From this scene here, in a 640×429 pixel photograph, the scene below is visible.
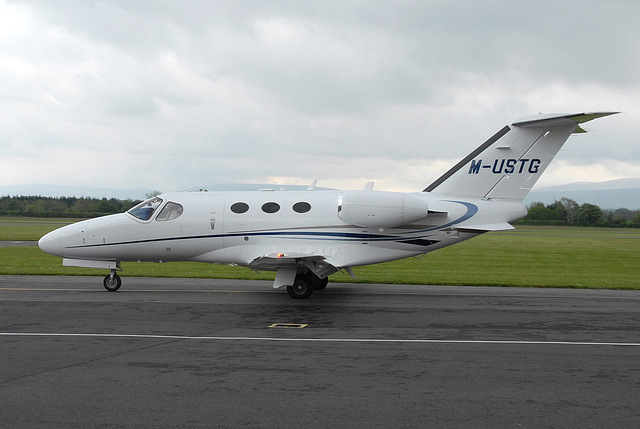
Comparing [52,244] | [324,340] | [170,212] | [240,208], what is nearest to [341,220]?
[240,208]

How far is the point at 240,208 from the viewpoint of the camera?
1770cm

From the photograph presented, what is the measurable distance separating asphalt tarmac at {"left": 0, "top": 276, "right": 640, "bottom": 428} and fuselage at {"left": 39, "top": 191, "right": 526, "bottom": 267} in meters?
1.56

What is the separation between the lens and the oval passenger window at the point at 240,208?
17656 mm

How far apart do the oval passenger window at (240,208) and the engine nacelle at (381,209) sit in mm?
2835

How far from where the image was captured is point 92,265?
18.4 meters

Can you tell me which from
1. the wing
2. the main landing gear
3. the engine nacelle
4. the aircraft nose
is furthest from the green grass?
the engine nacelle

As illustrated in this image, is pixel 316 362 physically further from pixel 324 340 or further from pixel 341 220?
pixel 341 220

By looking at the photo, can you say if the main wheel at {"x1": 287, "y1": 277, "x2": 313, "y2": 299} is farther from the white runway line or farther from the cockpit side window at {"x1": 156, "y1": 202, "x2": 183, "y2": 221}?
the white runway line

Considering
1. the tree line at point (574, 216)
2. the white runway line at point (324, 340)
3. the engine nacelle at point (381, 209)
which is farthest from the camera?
the tree line at point (574, 216)

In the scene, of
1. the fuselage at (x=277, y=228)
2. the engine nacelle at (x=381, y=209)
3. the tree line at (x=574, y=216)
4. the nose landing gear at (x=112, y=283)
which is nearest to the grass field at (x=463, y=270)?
the fuselage at (x=277, y=228)

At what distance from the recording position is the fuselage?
1708cm

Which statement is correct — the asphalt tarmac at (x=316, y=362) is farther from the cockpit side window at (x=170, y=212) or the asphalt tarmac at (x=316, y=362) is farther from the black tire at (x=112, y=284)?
the cockpit side window at (x=170, y=212)

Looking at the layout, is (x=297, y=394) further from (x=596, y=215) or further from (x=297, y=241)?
(x=596, y=215)

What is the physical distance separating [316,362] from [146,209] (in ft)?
34.5
